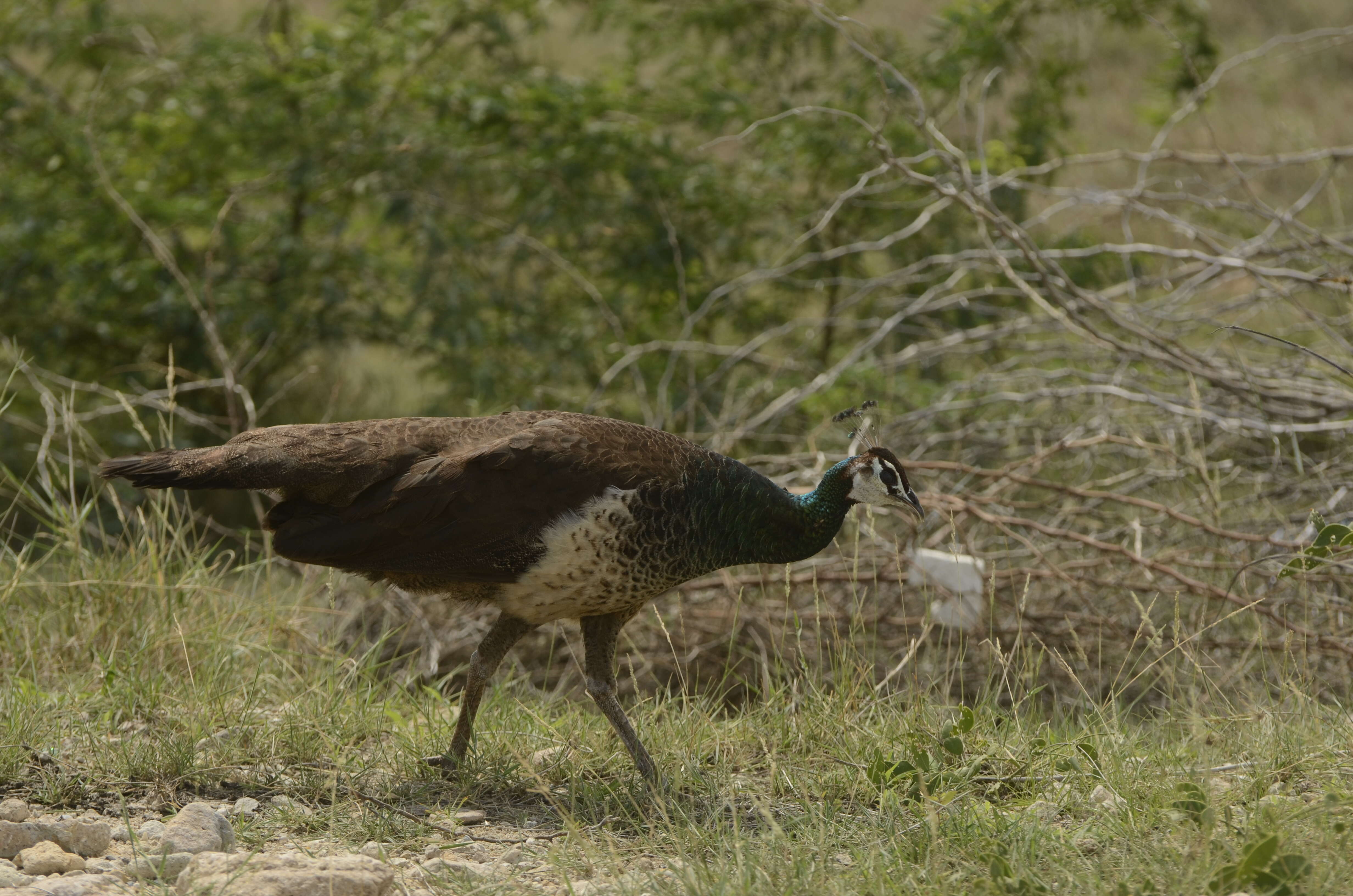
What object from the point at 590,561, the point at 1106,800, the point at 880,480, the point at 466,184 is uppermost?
the point at 466,184

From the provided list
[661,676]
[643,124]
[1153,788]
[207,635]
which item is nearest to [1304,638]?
[1153,788]

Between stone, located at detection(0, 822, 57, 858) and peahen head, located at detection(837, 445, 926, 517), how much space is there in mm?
2072

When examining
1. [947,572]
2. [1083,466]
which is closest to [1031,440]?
[1083,466]

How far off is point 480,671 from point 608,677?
0.34 metres

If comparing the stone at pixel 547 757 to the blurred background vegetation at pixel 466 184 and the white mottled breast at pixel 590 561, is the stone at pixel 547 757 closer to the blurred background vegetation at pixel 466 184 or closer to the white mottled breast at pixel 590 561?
the white mottled breast at pixel 590 561

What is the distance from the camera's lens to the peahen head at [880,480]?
345cm

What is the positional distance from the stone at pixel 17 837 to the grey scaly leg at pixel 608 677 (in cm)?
129

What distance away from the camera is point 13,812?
2.86 m

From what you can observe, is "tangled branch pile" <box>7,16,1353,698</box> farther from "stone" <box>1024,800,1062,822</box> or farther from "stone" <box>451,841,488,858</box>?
"stone" <box>451,841,488,858</box>

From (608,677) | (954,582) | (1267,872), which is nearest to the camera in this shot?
(1267,872)

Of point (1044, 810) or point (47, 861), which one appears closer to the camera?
point (47, 861)

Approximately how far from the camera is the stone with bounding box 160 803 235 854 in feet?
8.82

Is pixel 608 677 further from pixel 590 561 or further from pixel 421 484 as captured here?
pixel 421 484

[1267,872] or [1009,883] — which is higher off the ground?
[1267,872]
